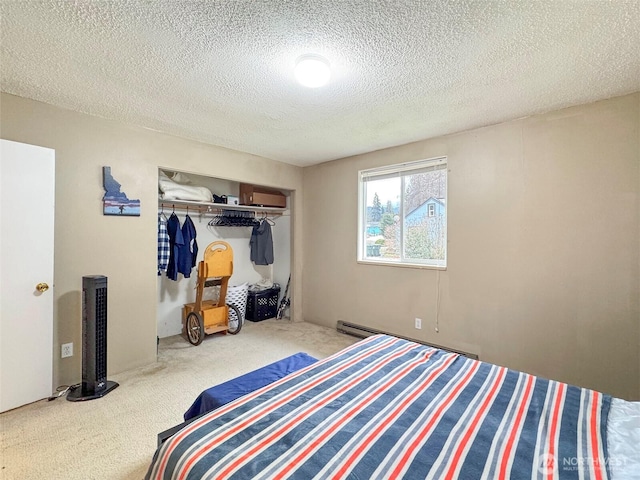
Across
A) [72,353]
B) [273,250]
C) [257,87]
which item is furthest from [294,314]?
[257,87]

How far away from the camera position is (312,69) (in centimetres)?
173

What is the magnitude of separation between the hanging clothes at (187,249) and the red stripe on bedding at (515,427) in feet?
11.5

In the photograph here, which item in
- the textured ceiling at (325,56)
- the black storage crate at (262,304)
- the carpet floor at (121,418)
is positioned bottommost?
the carpet floor at (121,418)

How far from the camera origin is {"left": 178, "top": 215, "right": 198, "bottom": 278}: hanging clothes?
3629mm

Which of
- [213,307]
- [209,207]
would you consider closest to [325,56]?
[209,207]

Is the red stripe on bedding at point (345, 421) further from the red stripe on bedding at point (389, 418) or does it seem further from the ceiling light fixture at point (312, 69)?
the ceiling light fixture at point (312, 69)

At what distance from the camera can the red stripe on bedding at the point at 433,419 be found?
2.95 feet

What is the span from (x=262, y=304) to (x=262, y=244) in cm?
94

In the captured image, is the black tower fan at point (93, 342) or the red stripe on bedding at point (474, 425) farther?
the black tower fan at point (93, 342)

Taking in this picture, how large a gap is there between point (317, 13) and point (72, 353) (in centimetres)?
320

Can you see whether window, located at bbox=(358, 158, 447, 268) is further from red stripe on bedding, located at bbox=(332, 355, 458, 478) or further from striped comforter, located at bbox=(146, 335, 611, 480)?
striped comforter, located at bbox=(146, 335, 611, 480)

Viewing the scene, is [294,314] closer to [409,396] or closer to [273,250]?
[273,250]

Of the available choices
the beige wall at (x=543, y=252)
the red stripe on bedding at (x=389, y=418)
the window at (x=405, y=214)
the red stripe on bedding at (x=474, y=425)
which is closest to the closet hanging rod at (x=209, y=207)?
the window at (x=405, y=214)

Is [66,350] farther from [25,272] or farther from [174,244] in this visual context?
[174,244]
